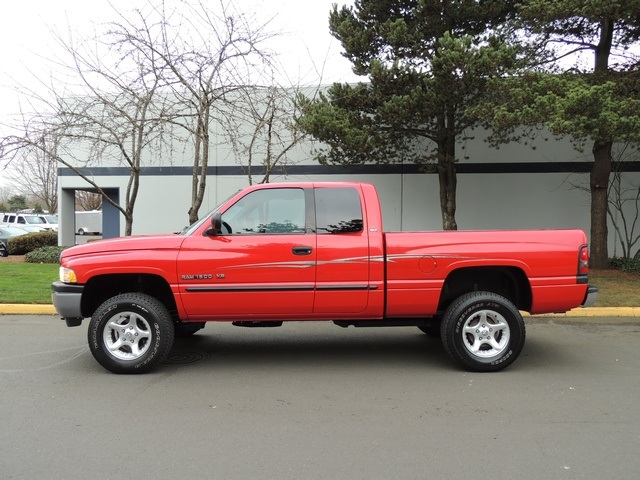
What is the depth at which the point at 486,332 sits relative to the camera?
5.34 metres

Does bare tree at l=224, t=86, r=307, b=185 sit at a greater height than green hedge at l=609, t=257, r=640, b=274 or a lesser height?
greater

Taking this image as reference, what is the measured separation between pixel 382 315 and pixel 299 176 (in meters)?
10.8

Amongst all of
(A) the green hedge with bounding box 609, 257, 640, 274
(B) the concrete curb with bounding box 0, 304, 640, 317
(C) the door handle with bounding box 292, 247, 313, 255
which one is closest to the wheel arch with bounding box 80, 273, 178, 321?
(C) the door handle with bounding box 292, 247, 313, 255

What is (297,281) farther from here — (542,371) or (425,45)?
(425,45)

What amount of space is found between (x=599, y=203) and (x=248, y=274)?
11.0m

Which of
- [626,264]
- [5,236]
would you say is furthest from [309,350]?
[5,236]

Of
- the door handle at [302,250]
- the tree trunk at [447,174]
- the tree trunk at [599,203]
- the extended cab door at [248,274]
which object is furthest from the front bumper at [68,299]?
the tree trunk at [599,203]

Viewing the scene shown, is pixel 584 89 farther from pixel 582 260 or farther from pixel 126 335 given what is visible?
pixel 126 335

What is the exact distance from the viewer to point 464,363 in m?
5.28

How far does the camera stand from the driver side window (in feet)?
17.6

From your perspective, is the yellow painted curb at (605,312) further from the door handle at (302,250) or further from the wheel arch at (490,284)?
the door handle at (302,250)

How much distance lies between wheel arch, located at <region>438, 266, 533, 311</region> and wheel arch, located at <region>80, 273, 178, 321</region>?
3.04 meters

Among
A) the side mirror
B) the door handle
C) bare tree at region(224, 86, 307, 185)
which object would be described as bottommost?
the door handle

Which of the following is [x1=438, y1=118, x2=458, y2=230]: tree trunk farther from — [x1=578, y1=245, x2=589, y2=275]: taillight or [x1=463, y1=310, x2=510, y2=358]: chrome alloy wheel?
[x1=463, y1=310, x2=510, y2=358]: chrome alloy wheel
